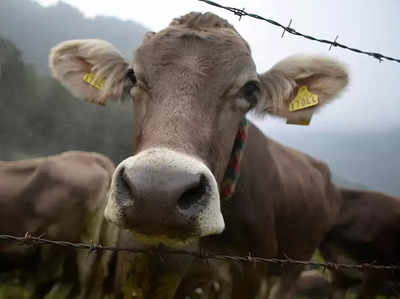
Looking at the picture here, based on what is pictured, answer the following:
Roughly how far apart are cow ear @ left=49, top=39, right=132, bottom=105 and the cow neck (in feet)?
3.13

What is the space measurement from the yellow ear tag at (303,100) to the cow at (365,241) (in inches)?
185

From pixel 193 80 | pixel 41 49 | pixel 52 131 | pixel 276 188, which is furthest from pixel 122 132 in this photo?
pixel 193 80

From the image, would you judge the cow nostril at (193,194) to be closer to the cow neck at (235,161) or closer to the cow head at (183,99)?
the cow head at (183,99)

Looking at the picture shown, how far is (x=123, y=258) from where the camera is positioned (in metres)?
3.06

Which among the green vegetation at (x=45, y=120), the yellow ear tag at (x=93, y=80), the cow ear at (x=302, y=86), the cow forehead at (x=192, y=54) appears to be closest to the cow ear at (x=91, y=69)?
the yellow ear tag at (x=93, y=80)

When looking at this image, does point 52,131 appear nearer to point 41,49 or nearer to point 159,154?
point 41,49

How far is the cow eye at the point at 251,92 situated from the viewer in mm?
2438

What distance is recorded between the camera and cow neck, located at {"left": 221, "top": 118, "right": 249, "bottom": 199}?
2711mm

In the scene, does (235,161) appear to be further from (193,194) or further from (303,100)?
(193,194)

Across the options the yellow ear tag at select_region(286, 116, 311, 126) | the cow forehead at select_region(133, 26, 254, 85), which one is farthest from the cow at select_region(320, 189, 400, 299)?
the cow forehead at select_region(133, 26, 254, 85)

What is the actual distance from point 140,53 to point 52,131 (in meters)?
18.3

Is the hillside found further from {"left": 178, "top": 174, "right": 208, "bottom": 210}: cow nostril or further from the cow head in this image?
{"left": 178, "top": 174, "right": 208, "bottom": 210}: cow nostril

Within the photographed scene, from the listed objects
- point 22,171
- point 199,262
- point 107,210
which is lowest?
point 22,171

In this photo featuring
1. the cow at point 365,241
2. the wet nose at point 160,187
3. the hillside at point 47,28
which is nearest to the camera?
the wet nose at point 160,187
